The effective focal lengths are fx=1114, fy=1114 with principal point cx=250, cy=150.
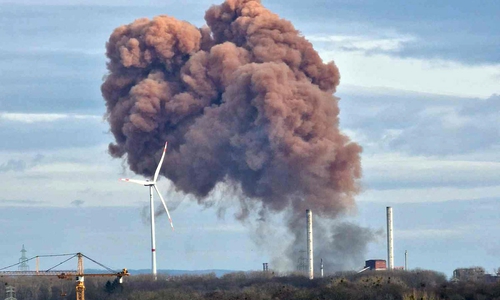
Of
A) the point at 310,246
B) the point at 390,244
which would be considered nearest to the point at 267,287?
the point at 310,246

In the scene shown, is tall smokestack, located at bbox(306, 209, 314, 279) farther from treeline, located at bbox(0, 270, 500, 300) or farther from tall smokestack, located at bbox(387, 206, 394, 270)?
tall smokestack, located at bbox(387, 206, 394, 270)

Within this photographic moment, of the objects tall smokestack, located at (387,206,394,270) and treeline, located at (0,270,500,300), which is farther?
tall smokestack, located at (387,206,394,270)

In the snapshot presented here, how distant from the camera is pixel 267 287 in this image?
366 feet

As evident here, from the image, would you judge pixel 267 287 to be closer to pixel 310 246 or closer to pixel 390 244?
pixel 310 246

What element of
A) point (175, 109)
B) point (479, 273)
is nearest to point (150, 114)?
point (175, 109)

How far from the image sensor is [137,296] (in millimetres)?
111938

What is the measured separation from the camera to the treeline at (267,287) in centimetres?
9712

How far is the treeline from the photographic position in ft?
319

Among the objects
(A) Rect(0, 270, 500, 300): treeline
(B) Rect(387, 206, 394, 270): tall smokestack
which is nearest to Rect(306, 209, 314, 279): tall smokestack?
(A) Rect(0, 270, 500, 300): treeline

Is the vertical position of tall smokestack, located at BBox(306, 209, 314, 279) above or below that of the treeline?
above

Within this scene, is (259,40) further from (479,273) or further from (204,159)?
(479,273)

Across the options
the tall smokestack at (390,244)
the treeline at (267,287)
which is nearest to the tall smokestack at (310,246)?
the treeline at (267,287)

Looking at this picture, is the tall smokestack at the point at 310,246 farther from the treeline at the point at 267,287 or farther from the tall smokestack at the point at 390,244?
the tall smokestack at the point at 390,244

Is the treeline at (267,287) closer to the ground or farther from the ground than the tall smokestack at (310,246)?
closer to the ground
